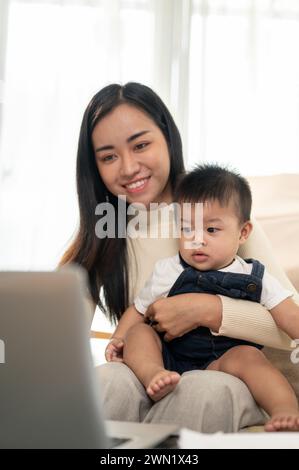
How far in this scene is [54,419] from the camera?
677 millimetres

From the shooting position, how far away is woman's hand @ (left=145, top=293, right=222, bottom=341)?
4.81 feet

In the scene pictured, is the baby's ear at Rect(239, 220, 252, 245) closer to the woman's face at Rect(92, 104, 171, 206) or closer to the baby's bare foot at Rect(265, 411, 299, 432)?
the woman's face at Rect(92, 104, 171, 206)

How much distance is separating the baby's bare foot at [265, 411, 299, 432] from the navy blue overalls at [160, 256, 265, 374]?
31cm

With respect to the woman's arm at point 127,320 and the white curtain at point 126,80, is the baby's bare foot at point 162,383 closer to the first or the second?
the woman's arm at point 127,320

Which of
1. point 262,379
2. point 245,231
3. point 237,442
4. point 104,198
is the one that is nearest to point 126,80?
point 104,198

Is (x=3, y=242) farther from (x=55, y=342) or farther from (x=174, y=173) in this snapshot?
(x=55, y=342)

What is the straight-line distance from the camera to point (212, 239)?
1568 millimetres

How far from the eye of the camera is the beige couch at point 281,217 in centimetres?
173

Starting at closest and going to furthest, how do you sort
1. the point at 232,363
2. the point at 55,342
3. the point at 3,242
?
the point at 55,342, the point at 232,363, the point at 3,242

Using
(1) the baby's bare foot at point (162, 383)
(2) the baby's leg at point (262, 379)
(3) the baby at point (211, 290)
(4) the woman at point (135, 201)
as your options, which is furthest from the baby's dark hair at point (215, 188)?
(1) the baby's bare foot at point (162, 383)

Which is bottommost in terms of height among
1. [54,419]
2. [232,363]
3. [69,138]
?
[232,363]

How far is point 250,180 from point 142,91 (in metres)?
0.37

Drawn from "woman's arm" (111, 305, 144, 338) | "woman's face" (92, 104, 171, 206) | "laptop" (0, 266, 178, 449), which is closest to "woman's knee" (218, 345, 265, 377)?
"woman's arm" (111, 305, 144, 338)
